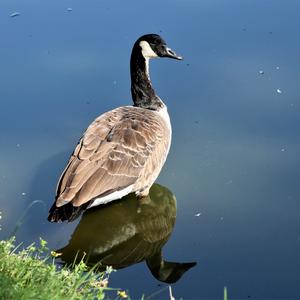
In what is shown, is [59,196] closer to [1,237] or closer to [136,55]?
[1,237]

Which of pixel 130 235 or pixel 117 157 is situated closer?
pixel 130 235

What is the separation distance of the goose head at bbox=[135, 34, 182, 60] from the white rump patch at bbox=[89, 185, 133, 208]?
1400mm

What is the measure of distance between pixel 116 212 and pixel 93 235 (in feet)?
1.24

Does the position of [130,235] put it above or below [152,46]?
below

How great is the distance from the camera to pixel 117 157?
17.5ft

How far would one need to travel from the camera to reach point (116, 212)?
17.9 ft

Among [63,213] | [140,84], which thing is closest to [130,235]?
[63,213]

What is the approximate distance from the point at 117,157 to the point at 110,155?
2.4 inches

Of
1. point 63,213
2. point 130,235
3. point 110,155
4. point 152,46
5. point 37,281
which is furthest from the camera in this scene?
point 152,46

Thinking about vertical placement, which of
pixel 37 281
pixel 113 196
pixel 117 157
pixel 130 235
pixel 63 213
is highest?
pixel 37 281

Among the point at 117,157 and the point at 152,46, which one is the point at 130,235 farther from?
the point at 152,46

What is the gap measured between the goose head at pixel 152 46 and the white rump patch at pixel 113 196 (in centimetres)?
140

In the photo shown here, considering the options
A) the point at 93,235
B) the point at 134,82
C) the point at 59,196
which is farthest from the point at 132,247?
the point at 134,82

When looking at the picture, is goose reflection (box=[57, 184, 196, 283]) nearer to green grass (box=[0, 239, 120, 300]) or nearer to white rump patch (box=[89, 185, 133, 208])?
white rump patch (box=[89, 185, 133, 208])
